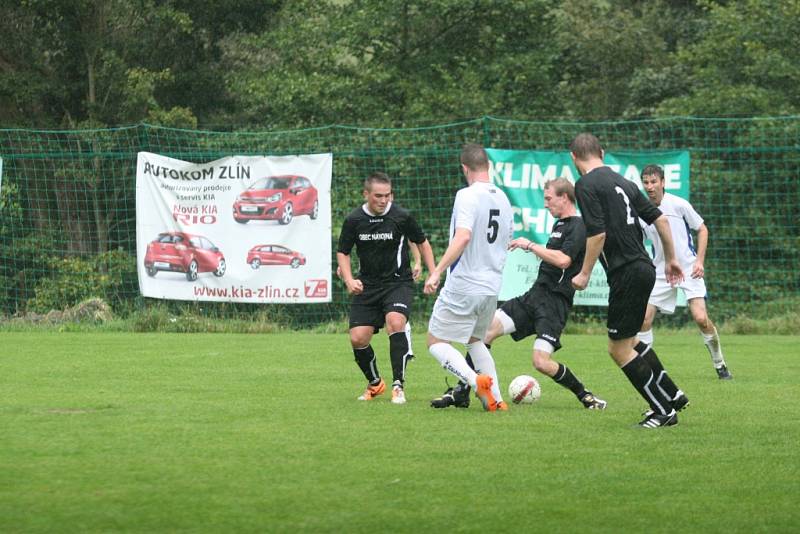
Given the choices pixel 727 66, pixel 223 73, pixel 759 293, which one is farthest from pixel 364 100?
pixel 759 293

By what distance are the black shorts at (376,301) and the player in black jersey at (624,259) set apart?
205 centimetres

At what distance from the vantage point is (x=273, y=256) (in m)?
18.4

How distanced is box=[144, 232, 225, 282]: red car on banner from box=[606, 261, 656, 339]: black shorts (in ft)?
→ 35.5

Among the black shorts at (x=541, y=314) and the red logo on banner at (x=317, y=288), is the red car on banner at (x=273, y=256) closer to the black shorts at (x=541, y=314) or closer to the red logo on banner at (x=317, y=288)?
the red logo on banner at (x=317, y=288)

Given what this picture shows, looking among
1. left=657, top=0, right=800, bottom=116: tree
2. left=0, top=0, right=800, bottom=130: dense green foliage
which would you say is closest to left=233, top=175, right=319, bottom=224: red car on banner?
left=0, top=0, right=800, bottom=130: dense green foliage

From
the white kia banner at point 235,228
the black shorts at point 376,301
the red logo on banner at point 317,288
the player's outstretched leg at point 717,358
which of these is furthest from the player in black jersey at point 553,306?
the white kia banner at point 235,228

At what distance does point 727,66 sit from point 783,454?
76.6 feet

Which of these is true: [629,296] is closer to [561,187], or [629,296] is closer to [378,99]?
[561,187]

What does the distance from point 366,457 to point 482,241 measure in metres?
2.62

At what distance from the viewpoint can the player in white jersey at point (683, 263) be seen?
12.1 m

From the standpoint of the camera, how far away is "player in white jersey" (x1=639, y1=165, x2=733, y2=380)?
12.1 metres

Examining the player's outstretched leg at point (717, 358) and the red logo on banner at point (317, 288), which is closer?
the player's outstretched leg at point (717, 358)

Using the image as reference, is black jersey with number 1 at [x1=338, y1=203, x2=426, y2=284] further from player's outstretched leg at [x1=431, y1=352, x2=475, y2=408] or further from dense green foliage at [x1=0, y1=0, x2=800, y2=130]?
dense green foliage at [x1=0, y1=0, x2=800, y2=130]

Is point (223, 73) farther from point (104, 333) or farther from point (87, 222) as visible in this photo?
point (104, 333)
